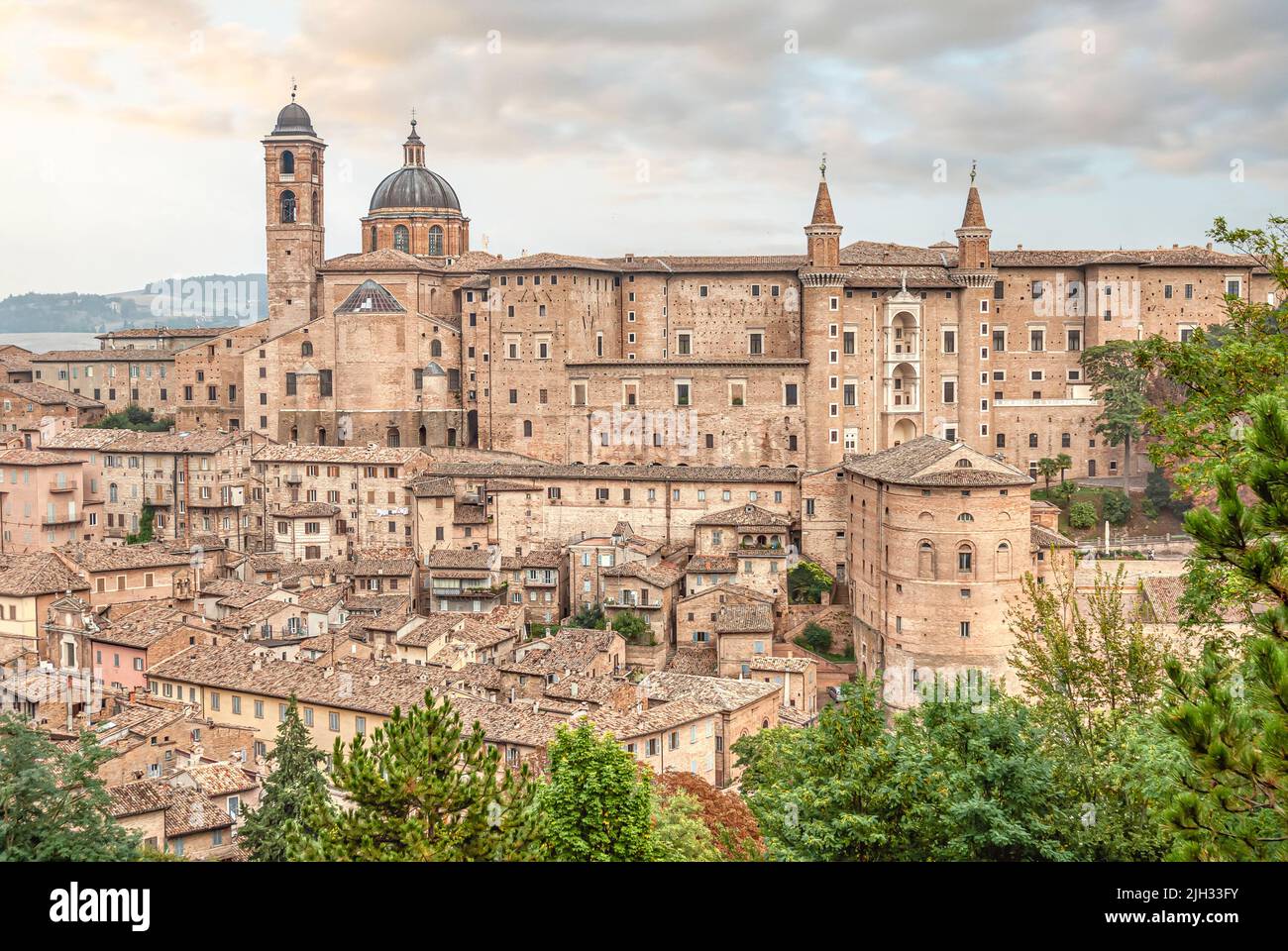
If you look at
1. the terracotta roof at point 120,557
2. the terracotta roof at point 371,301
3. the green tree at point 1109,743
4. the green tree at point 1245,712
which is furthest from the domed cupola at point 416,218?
the green tree at point 1245,712

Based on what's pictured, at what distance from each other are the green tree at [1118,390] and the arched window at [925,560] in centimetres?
1659

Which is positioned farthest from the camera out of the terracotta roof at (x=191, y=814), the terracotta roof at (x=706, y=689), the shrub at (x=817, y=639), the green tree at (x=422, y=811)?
the shrub at (x=817, y=639)

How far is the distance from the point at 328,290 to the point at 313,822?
49481mm

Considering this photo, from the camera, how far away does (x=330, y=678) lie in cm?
3381

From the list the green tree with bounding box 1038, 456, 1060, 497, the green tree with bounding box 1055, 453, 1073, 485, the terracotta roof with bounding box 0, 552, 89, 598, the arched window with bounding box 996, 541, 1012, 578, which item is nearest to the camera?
the arched window with bounding box 996, 541, 1012, 578

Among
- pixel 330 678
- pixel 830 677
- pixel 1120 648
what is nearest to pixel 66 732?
pixel 330 678

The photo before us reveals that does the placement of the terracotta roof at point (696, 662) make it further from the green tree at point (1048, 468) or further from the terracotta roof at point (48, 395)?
the terracotta roof at point (48, 395)

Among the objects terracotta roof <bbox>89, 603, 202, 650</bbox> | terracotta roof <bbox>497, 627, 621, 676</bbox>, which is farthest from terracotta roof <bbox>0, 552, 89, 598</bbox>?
terracotta roof <bbox>497, 627, 621, 676</bbox>

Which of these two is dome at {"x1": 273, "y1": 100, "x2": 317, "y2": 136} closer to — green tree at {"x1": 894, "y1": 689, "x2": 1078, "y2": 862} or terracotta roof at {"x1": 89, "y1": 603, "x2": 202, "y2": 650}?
terracotta roof at {"x1": 89, "y1": 603, "x2": 202, "y2": 650}

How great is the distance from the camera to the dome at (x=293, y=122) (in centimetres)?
6412

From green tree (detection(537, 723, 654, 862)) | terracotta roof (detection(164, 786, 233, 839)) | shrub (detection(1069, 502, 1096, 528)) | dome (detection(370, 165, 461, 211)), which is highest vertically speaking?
dome (detection(370, 165, 461, 211))

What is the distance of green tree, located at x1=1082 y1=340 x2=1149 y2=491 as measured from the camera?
52219 millimetres

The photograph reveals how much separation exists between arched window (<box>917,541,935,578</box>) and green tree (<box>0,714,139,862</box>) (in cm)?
2510
